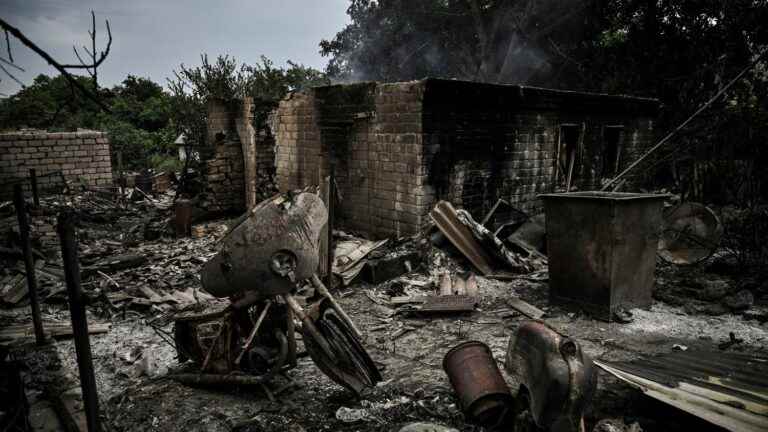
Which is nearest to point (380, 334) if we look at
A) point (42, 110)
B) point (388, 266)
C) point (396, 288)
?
point (396, 288)

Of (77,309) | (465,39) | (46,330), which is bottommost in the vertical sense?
(46,330)

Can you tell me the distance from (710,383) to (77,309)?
12.3ft

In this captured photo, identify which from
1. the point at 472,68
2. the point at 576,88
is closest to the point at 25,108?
the point at 472,68

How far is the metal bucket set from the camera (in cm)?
306

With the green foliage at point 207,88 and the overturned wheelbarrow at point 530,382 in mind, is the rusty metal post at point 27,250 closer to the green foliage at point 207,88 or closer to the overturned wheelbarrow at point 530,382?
the overturned wheelbarrow at point 530,382

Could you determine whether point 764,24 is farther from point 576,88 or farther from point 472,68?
point 472,68

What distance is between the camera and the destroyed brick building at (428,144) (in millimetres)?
7066

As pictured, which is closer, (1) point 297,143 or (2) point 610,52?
(1) point 297,143

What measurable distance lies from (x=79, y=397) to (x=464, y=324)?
3.69 meters

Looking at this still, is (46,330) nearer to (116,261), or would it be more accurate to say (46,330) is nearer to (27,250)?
(27,250)

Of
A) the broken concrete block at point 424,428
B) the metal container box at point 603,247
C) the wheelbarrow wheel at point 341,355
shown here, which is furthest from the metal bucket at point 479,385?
the metal container box at point 603,247

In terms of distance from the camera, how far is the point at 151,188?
14.8 m

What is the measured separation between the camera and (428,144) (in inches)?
274

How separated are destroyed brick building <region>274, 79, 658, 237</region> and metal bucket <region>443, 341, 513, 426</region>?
390 centimetres
